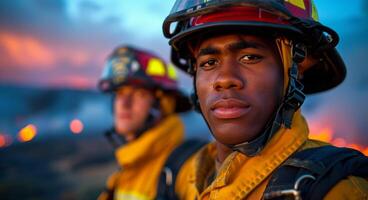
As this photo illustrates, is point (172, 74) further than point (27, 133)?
No

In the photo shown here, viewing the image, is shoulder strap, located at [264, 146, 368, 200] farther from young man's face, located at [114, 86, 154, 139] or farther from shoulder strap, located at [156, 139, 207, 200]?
young man's face, located at [114, 86, 154, 139]

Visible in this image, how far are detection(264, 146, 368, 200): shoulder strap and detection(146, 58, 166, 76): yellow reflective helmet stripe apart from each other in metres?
2.71

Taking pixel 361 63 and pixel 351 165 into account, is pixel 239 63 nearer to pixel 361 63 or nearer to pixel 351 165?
pixel 351 165

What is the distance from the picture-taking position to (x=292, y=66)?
5.43 feet

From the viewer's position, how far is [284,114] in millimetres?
1616

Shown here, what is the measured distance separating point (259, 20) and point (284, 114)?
1.47ft

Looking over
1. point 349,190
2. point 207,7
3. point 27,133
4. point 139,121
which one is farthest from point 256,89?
point 27,133

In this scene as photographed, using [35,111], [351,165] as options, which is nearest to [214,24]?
[351,165]

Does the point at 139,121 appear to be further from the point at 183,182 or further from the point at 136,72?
the point at 183,182

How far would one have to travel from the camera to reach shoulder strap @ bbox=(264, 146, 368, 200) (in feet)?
4.35

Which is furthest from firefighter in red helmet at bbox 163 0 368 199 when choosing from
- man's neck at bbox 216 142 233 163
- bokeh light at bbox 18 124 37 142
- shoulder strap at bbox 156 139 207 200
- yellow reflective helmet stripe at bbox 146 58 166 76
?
bokeh light at bbox 18 124 37 142

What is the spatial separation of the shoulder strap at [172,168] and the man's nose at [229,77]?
4.55ft

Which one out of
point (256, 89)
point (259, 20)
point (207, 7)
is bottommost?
point (256, 89)

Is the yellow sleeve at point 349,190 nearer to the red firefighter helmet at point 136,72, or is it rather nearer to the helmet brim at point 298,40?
the helmet brim at point 298,40
